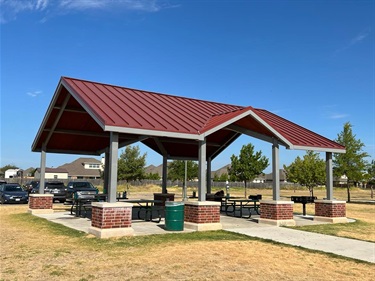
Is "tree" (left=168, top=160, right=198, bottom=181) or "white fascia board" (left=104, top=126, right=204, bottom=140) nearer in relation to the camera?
"white fascia board" (left=104, top=126, right=204, bottom=140)

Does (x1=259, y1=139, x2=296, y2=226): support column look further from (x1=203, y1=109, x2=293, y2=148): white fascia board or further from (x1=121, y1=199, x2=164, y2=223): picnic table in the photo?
(x1=121, y1=199, x2=164, y2=223): picnic table

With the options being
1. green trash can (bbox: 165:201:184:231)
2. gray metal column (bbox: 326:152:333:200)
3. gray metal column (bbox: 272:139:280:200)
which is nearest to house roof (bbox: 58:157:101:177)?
gray metal column (bbox: 326:152:333:200)

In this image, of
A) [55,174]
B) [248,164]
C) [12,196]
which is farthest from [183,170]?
[55,174]

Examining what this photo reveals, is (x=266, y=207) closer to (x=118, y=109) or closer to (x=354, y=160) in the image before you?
(x=118, y=109)

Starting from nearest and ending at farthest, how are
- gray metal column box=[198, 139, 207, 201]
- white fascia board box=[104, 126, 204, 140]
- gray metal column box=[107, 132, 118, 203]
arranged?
1. white fascia board box=[104, 126, 204, 140]
2. gray metal column box=[107, 132, 118, 203]
3. gray metal column box=[198, 139, 207, 201]

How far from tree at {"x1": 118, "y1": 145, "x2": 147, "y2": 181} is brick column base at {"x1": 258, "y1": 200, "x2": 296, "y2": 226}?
37.4 metres

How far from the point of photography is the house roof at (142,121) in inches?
458

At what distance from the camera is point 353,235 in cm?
1210

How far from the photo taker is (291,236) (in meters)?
11.4

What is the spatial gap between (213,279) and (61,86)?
10.1 meters

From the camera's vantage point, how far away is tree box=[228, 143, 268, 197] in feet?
126

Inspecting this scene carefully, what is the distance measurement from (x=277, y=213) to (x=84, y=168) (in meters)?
87.4

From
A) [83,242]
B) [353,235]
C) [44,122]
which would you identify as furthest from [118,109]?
[353,235]

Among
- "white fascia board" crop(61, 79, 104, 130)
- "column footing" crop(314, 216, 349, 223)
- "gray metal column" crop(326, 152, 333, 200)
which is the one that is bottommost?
"column footing" crop(314, 216, 349, 223)
